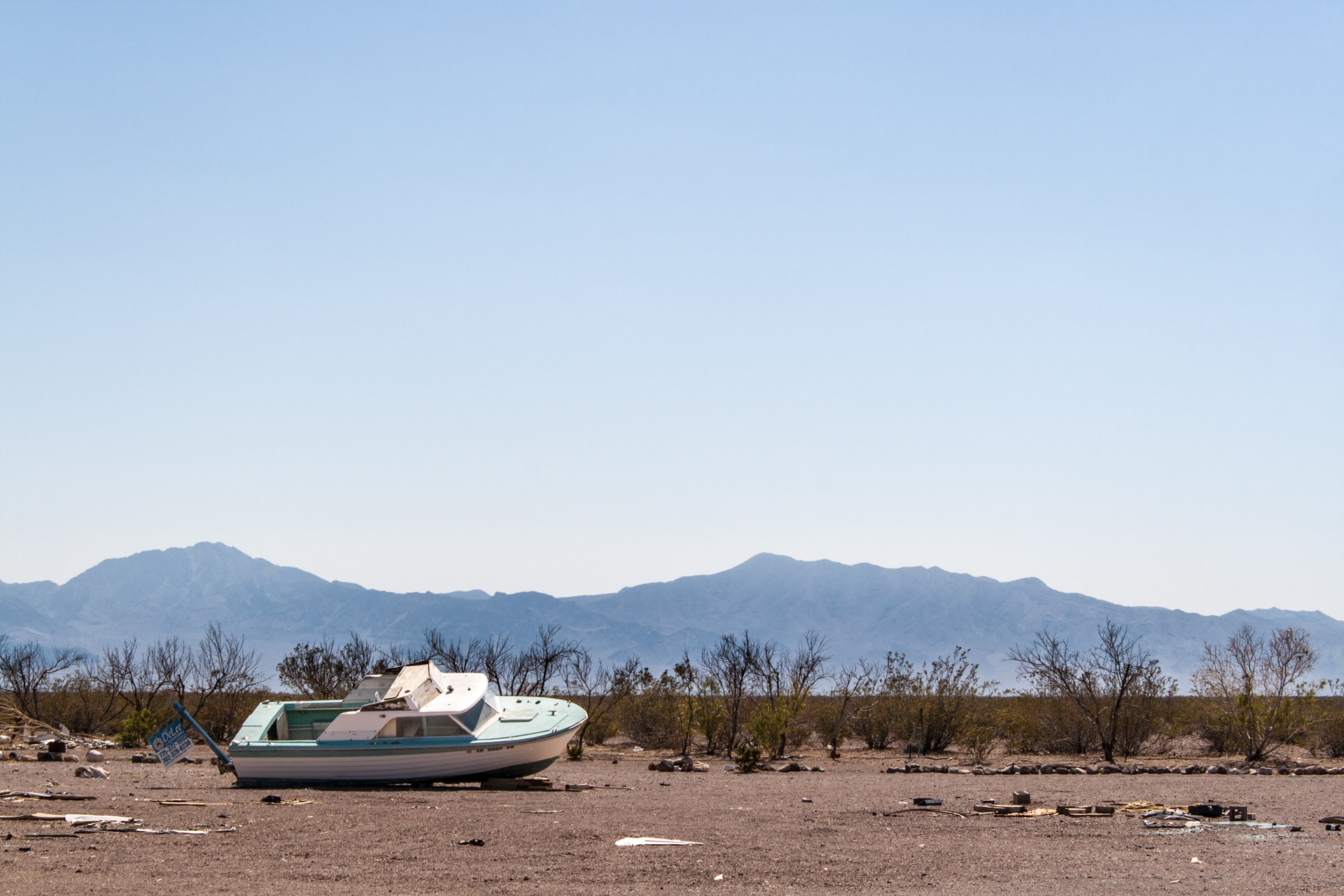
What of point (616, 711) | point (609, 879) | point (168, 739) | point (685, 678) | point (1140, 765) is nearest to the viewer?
point (609, 879)

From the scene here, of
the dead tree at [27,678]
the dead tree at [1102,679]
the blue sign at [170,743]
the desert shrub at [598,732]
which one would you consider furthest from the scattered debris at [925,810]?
the dead tree at [27,678]

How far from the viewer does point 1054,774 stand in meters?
23.1

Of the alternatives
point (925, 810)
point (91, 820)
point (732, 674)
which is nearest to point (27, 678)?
point (732, 674)

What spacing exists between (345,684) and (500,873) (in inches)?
1038

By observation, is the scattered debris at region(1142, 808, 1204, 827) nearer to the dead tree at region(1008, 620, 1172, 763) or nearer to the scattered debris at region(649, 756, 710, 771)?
the scattered debris at region(649, 756, 710, 771)

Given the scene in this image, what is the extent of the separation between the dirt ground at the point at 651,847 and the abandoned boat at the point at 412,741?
0.45m

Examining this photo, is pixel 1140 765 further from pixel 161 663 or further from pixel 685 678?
pixel 161 663

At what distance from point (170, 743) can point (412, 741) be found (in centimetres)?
394

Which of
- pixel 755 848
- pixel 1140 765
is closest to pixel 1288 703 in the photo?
pixel 1140 765

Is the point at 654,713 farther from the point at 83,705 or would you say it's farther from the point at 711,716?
the point at 83,705

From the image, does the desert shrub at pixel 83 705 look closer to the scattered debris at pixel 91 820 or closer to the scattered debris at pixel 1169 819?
the scattered debris at pixel 91 820

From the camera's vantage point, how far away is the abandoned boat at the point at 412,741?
62.0 ft

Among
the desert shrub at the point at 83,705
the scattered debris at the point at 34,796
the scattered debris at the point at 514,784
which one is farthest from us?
the desert shrub at the point at 83,705

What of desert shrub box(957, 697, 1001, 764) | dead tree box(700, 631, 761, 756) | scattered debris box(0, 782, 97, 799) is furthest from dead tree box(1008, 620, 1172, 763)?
scattered debris box(0, 782, 97, 799)
